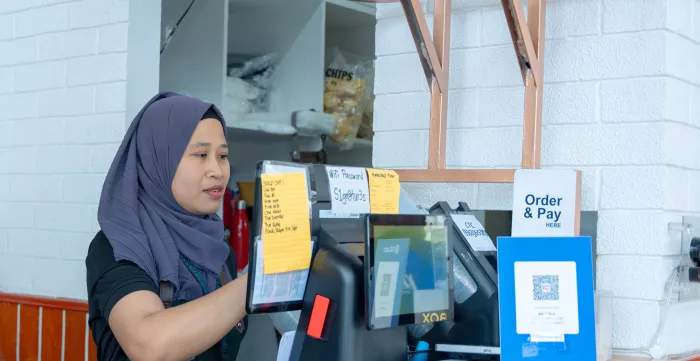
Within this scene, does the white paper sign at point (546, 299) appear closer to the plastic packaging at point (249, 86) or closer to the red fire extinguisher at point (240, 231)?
the plastic packaging at point (249, 86)

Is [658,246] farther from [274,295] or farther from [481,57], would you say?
[274,295]

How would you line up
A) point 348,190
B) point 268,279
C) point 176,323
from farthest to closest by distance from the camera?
point 176,323 → point 348,190 → point 268,279

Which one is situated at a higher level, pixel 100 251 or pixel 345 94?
pixel 345 94

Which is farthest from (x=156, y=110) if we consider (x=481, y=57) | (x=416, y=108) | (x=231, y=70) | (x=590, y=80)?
(x=231, y=70)

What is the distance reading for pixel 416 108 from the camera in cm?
223

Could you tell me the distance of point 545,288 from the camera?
4.31ft

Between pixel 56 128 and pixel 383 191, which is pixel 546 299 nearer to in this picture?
pixel 383 191

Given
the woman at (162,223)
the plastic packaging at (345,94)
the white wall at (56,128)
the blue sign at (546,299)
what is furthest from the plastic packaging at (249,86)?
the blue sign at (546,299)

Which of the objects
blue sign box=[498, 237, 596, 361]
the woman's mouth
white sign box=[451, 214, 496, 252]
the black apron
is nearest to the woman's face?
the woman's mouth

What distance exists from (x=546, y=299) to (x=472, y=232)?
38 centimetres

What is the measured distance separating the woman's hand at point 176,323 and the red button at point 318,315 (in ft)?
0.55

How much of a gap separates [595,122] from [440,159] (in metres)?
0.37

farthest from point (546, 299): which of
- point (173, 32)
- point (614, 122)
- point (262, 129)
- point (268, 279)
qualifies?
point (173, 32)

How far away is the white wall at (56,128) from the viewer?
9.45 ft
